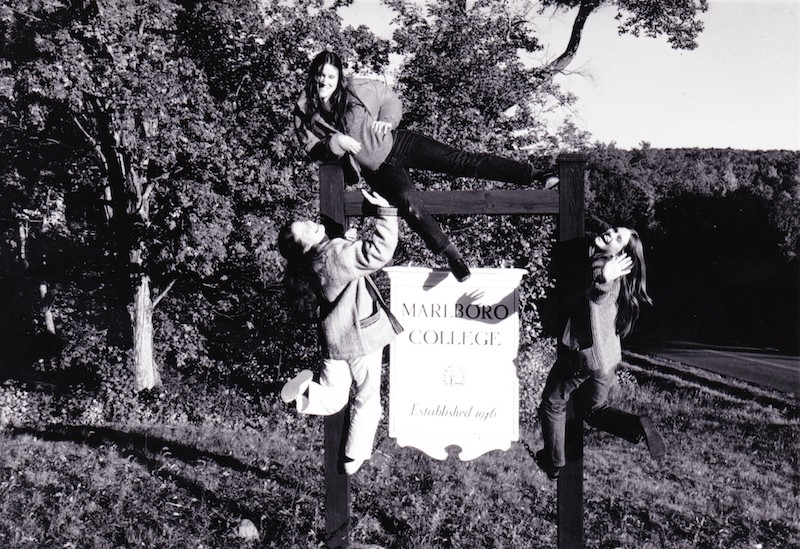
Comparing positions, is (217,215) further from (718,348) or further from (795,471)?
(718,348)

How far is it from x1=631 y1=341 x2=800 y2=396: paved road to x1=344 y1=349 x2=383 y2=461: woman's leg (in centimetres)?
1884

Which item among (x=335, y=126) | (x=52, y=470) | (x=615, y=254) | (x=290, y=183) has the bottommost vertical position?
(x=52, y=470)

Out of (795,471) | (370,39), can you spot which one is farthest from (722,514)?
(370,39)

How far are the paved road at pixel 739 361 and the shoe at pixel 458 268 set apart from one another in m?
18.9

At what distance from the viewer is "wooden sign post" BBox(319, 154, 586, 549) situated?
3732 millimetres

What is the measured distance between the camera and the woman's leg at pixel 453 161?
12.1ft

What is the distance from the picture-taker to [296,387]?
3.82 m

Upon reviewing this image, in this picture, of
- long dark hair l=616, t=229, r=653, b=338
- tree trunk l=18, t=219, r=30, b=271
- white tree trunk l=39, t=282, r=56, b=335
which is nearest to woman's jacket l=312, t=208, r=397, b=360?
long dark hair l=616, t=229, r=653, b=338

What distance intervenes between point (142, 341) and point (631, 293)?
44.8ft

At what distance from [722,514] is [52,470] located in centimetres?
682

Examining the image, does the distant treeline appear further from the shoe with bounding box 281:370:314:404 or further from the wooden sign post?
the shoe with bounding box 281:370:314:404

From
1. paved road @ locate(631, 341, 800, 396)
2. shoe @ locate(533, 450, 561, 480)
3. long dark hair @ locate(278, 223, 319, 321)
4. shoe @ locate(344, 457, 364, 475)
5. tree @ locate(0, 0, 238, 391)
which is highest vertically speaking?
tree @ locate(0, 0, 238, 391)

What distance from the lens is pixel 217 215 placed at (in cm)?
1188

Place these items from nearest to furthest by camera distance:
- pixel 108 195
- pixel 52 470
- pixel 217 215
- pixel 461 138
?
pixel 52 470, pixel 461 138, pixel 217 215, pixel 108 195
